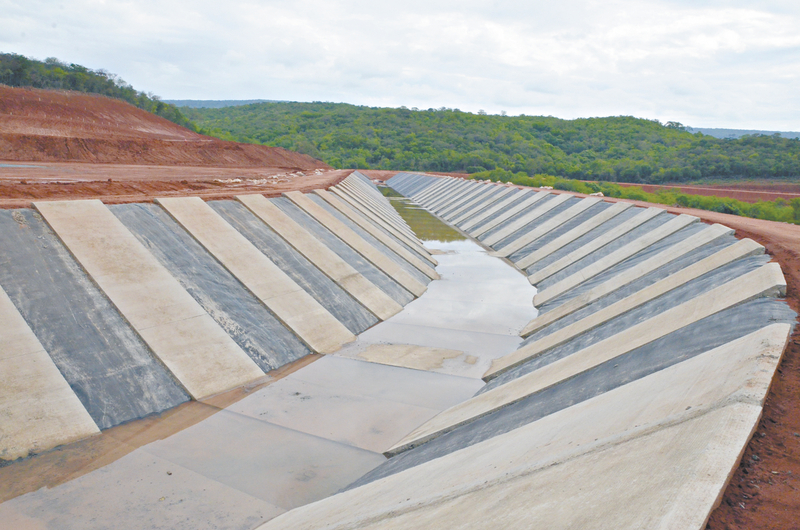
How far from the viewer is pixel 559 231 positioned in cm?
2702

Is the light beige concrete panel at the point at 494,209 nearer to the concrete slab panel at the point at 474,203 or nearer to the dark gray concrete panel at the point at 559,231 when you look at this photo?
the concrete slab panel at the point at 474,203

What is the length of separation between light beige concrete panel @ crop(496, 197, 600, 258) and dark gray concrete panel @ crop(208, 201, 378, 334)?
1310cm

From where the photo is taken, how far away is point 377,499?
20.5 ft

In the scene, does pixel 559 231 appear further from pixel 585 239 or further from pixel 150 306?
pixel 150 306

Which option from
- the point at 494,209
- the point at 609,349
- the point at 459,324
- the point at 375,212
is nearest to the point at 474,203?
the point at 494,209

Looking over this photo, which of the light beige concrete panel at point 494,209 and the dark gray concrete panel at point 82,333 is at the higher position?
the light beige concrete panel at point 494,209

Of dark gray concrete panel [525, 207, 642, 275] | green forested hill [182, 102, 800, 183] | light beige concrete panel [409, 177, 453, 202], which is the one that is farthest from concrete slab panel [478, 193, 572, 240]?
green forested hill [182, 102, 800, 183]

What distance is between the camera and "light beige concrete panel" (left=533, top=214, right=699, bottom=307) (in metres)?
18.7

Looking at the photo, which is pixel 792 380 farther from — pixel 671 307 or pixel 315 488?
pixel 315 488

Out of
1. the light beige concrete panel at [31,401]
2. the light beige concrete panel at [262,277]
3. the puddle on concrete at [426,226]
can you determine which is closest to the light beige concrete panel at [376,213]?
the puddle on concrete at [426,226]

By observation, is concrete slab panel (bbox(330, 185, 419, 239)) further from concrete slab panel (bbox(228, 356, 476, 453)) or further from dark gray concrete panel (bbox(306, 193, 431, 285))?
concrete slab panel (bbox(228, 356, 476, 453))

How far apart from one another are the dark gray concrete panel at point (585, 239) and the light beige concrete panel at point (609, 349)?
12.8 meters

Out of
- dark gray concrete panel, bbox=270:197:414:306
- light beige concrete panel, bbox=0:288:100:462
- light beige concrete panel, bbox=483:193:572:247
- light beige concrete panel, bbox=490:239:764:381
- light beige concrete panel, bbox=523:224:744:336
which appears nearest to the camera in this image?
light beige concrete panel, bbox=0:288:100:462

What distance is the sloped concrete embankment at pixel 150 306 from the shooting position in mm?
8616
